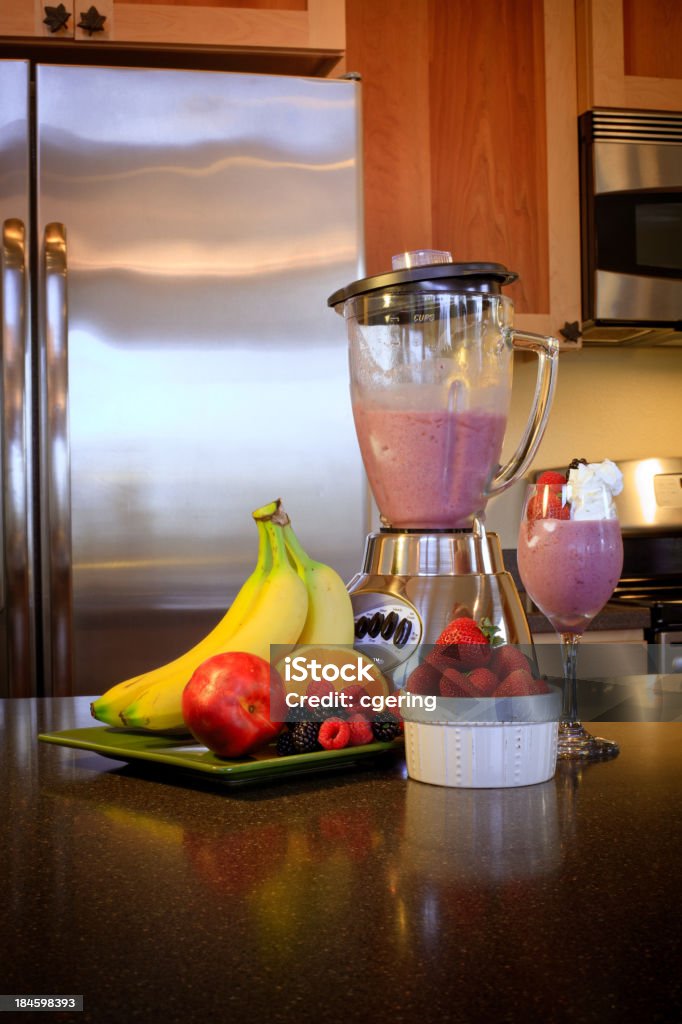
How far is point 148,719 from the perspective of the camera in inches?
30.9

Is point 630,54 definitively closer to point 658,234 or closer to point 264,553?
point 658,234

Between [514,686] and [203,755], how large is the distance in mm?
212

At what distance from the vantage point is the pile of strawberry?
2.21 ft

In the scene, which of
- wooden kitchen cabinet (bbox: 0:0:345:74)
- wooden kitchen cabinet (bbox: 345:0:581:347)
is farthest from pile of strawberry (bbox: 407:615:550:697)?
wooden kitchen cabinet (bbox: 345:0:581:347)

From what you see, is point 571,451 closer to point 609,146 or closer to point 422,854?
point 609,146

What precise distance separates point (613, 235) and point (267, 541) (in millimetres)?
1847

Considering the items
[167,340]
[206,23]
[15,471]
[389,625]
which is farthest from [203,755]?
[206,23]

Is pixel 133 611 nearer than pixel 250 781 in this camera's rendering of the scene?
No

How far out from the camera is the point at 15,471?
1867mm

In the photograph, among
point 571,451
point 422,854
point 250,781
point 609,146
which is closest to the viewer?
point 422,854

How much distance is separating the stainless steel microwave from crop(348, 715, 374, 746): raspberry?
1858mm

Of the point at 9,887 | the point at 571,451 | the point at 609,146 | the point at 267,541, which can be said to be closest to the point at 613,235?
the point at 609,146

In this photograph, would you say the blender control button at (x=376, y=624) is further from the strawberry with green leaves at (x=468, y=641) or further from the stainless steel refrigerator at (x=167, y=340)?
the stainless steel refrigerator at (x=167, y=340)

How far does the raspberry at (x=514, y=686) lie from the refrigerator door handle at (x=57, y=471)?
1336 millimetres
